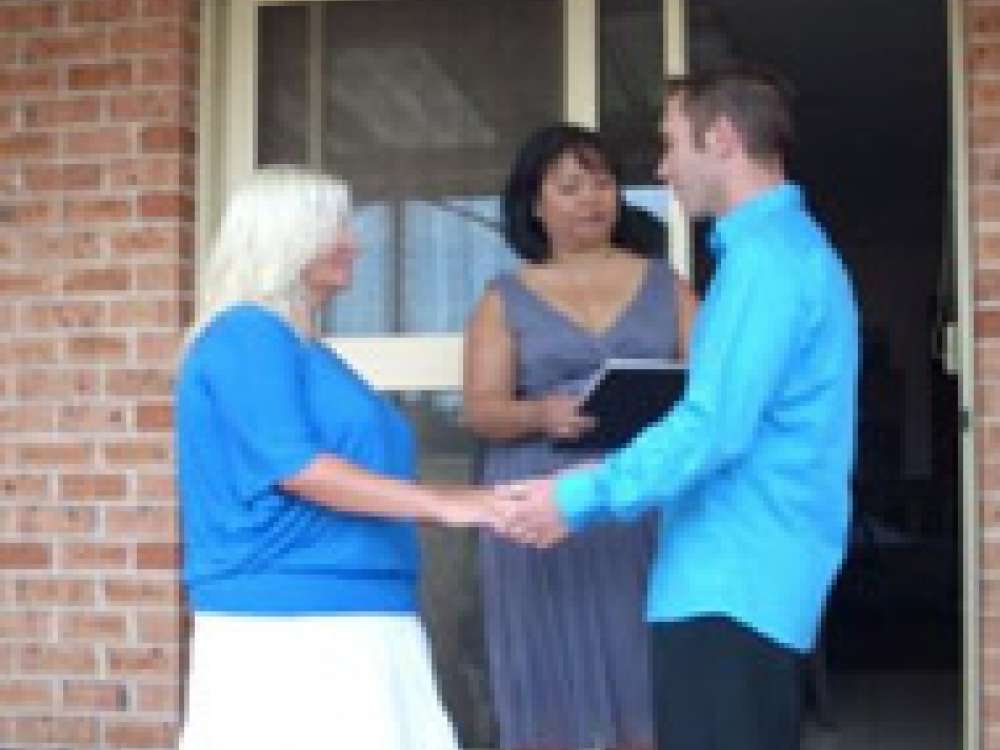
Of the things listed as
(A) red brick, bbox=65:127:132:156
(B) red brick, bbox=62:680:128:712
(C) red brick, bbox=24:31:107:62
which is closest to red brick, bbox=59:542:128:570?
(B) red brick, bbox=62:680:128:712

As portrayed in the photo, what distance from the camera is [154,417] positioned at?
4.33m

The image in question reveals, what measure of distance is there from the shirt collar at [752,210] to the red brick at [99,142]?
2.20m

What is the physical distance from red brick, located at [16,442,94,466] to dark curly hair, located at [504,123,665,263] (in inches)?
50.8

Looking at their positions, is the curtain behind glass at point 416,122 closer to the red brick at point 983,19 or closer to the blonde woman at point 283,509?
the red brick at point 983,19

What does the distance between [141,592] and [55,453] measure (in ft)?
1.40

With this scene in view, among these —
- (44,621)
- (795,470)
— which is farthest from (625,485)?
(44,621)

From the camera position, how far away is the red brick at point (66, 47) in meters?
4.44

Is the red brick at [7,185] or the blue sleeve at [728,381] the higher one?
the red brick at [7,185]

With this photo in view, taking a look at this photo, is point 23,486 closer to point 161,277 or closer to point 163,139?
point 161,277

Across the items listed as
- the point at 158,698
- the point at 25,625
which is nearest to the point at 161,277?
the point at 25,625

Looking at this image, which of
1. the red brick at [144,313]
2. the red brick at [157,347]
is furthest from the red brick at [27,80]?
the red brick at [157,347]

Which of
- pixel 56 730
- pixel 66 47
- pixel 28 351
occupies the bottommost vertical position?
pixel 56 730

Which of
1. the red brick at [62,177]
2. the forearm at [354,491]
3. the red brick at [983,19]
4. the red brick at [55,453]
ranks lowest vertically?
the red brick at [55,453]

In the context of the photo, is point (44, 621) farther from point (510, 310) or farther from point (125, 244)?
point (510, 310)
